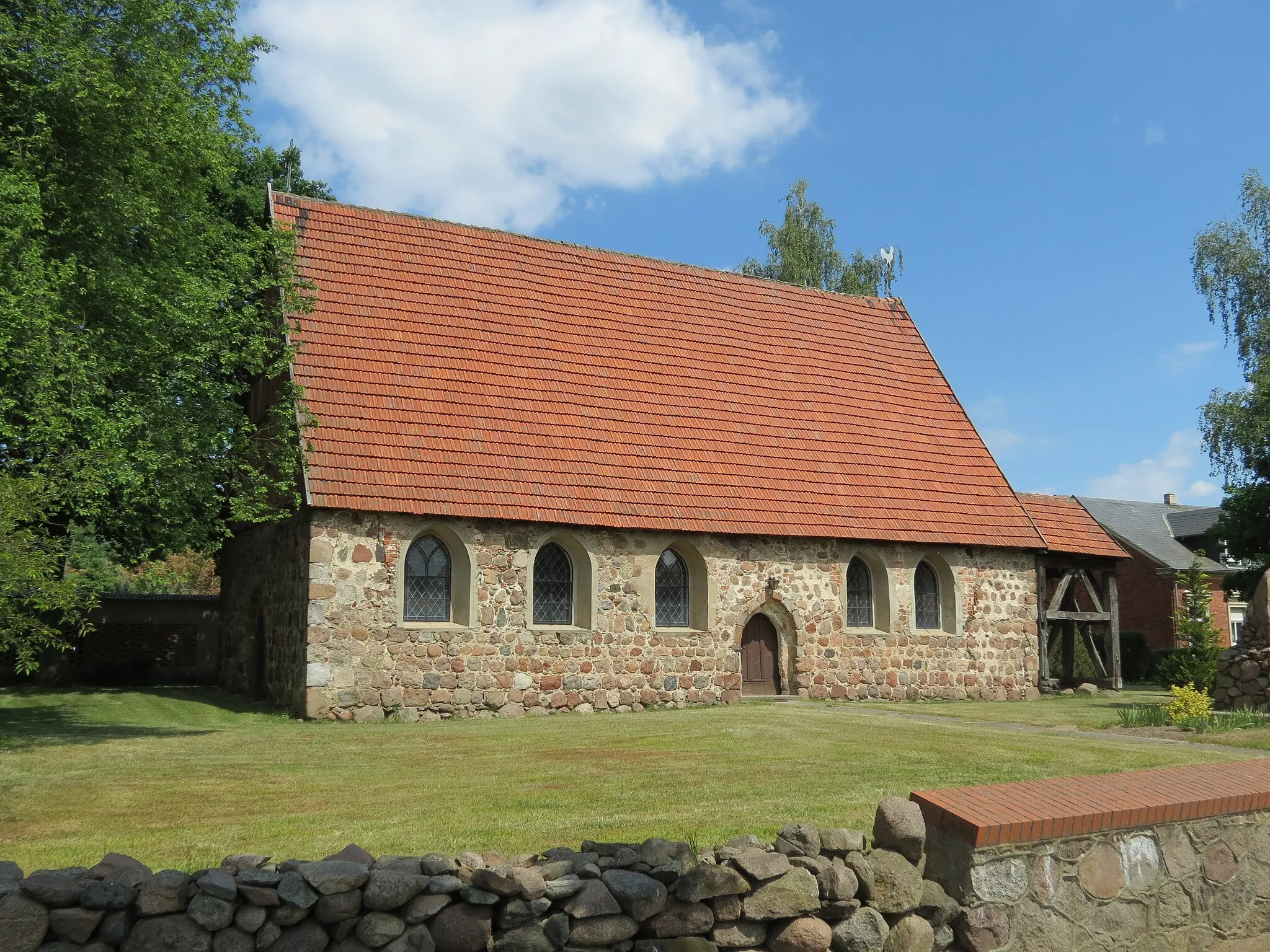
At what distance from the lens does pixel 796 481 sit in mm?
19734

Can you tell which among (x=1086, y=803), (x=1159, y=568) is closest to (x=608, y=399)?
(x=1086, y=803)

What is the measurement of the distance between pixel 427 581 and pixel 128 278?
19.4 ft

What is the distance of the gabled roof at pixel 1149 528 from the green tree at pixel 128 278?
30.8m

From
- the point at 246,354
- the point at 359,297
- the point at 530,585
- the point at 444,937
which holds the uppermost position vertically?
the point at 359,297

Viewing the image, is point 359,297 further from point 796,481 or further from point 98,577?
point 796,481

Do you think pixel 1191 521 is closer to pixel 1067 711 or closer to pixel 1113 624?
pixel 1113 624

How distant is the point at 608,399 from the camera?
758 inches

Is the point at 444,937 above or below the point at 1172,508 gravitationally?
below

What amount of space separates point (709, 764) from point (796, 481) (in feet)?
32.5

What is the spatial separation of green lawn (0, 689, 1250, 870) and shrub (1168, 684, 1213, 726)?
2.01 m

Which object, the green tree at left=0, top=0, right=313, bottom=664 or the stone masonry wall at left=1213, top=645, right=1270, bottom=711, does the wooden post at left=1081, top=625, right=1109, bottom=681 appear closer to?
the stone masonry wall at left=1213, top=645, right=1270, bottom=711

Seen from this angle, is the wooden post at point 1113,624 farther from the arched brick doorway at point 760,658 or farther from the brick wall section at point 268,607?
the brick wall section at point 268,607

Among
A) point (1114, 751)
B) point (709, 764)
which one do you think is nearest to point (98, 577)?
point (709, 764)

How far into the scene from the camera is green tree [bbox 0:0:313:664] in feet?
39.2
